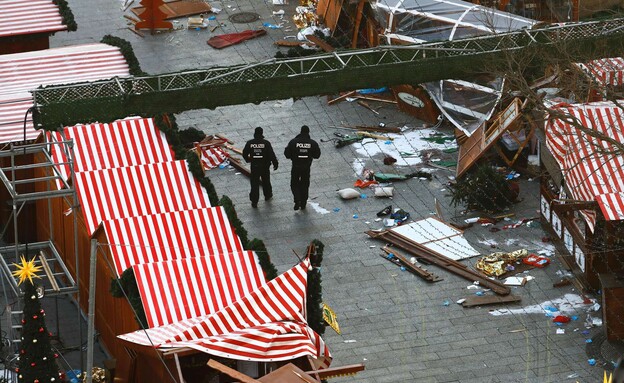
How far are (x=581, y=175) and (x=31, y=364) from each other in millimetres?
8714

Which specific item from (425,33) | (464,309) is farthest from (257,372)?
(425,33)

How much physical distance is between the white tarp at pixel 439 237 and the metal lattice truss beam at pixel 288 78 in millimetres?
2370

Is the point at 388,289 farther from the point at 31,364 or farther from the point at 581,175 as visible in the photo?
the point at 31,364

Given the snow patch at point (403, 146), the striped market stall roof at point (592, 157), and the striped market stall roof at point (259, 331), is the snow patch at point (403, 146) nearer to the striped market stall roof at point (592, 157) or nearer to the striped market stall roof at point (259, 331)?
the striped market stall roof at point (592, 157)

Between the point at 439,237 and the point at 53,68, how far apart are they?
744 centimetres

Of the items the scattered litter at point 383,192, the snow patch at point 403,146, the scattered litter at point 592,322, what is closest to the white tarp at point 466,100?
the snow patch at point 403,146


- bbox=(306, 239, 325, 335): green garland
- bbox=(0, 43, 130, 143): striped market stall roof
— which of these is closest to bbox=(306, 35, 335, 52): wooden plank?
bbox=(0, 43, 130, 143): striped market stall roof

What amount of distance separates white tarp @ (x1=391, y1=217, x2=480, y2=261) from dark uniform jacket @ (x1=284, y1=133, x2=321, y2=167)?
6.23ft

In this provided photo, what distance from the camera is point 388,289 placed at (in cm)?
2264

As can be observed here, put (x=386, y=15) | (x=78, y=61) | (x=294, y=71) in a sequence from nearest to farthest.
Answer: (x=294, y=71), (x=78, y=61), (x=386, y=15)

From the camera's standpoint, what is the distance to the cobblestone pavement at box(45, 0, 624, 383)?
20.6 metres

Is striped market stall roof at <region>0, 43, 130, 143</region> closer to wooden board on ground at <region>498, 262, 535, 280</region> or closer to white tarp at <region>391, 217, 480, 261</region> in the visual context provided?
white tarp at <region>391, 217, 480, 261</region>

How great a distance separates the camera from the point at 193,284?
19.5 metres

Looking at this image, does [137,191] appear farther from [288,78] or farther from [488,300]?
[488,300]
